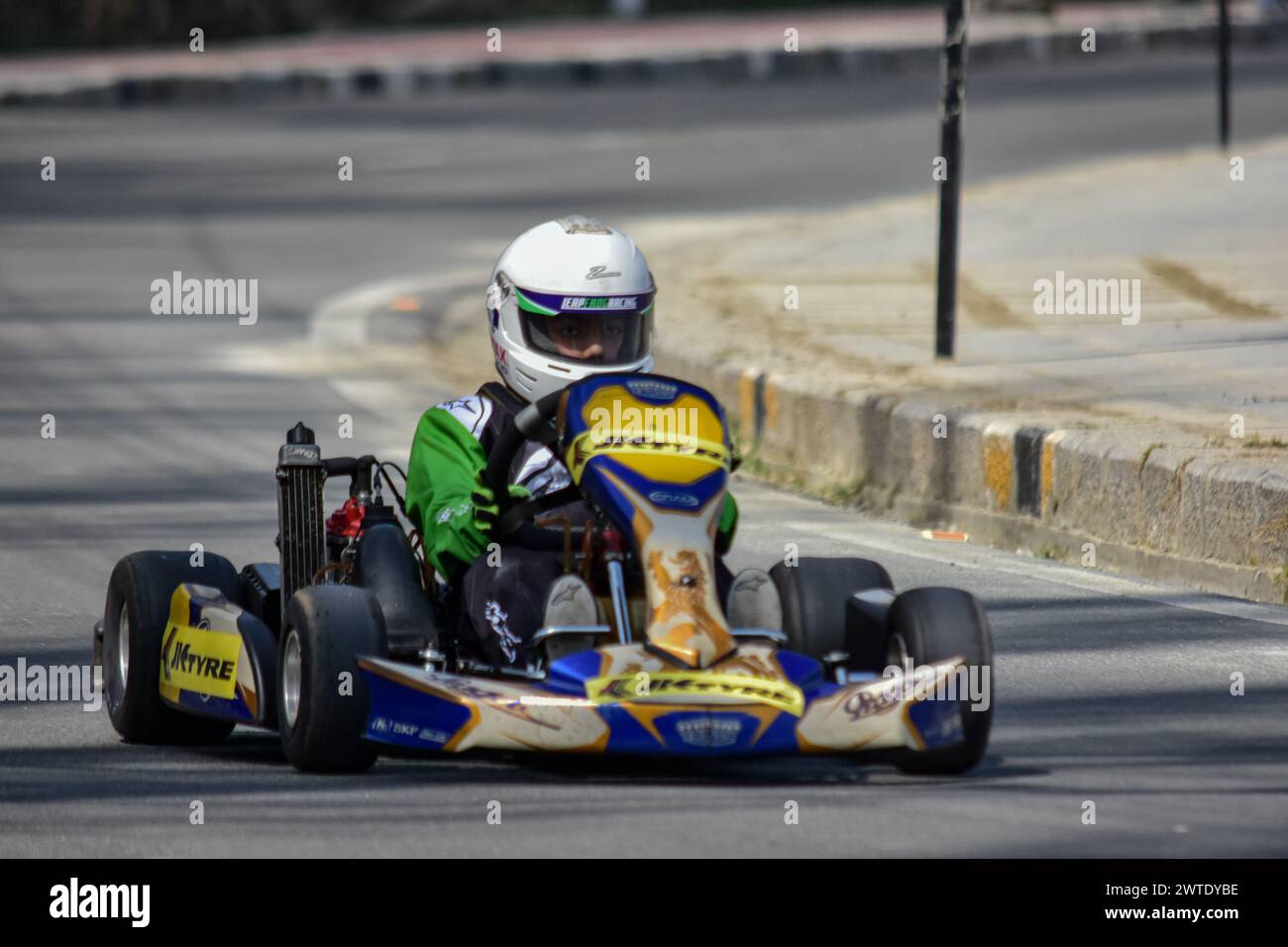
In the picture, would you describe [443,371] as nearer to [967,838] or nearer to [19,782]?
[19,782]

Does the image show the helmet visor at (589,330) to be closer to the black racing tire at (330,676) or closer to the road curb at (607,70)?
the black racing tire at (330,676)

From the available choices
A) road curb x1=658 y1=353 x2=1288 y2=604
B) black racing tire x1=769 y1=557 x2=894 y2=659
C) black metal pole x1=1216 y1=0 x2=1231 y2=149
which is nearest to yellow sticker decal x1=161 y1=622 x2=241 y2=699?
black racing tire x1=769 y1=557 x2=894 y2=659

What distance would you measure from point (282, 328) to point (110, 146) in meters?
9.72

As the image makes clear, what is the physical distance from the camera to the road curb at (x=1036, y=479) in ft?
26.3

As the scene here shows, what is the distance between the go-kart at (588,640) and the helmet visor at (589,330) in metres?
0.28

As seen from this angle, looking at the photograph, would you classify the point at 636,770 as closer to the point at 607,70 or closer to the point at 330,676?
the point at 330,676

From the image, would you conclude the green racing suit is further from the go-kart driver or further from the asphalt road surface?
the asphalt road surface

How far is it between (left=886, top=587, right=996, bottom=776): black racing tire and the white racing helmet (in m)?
1.05

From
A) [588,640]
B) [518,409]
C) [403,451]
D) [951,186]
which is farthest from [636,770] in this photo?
[951,186]

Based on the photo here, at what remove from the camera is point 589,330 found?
6.55 metres

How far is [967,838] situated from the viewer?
16.9ft
